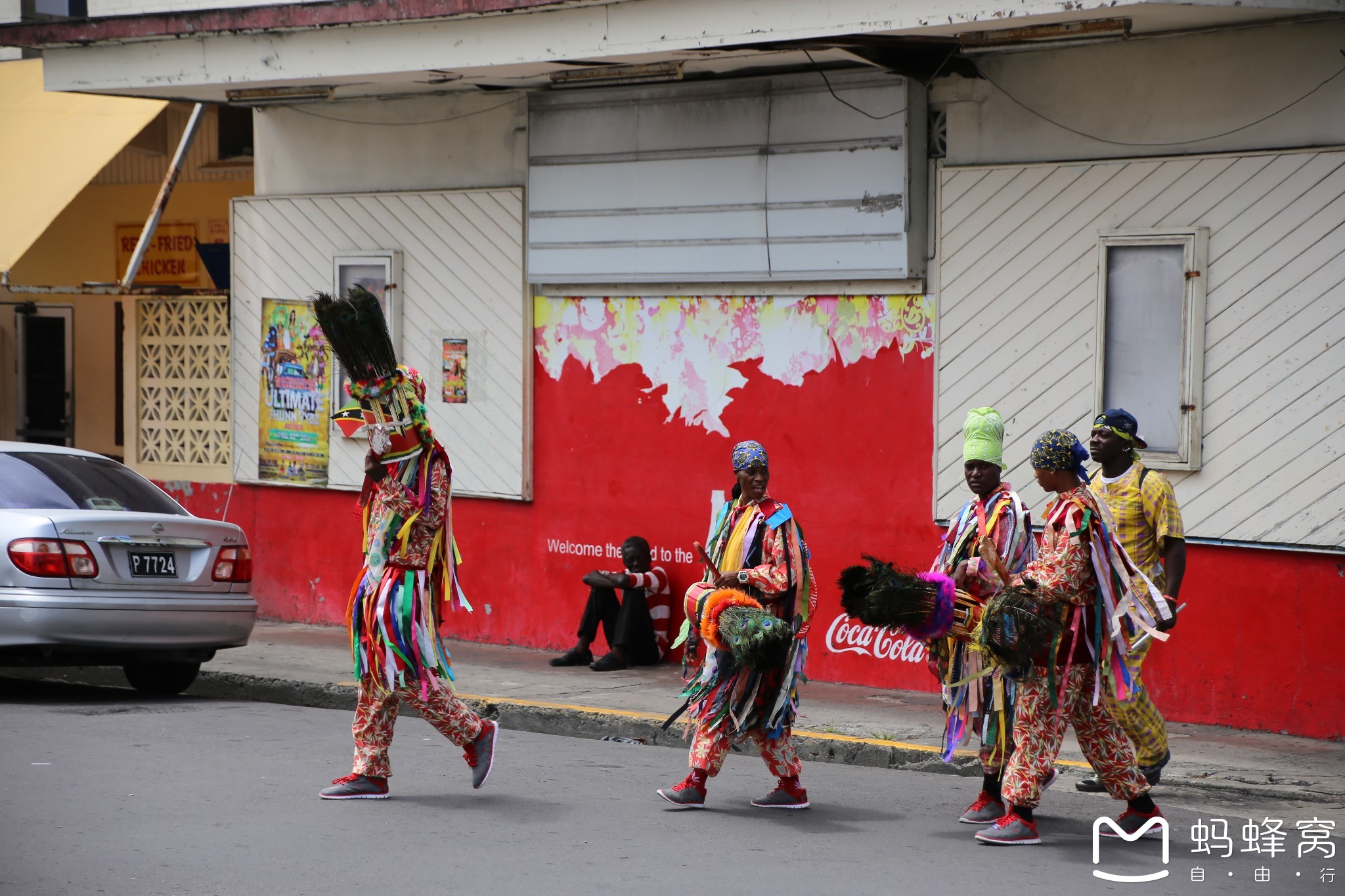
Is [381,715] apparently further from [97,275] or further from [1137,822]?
[97,275]

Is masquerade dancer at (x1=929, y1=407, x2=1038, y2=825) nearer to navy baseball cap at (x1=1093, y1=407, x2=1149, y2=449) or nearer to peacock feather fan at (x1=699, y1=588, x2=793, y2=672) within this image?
peacock feather fan at (x1=699, y1=588, x2=793, y2=672)

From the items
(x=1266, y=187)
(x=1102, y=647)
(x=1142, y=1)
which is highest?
(x=1142, y=1)

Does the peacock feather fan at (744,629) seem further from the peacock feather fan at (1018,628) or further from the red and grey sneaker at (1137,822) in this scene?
the red and grey sneaker at (1137,822)

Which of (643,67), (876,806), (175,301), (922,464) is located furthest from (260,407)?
(876,806)

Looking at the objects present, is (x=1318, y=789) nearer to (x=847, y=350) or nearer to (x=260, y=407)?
(x=847, y=350)

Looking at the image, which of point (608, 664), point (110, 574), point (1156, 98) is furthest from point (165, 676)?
point (1156, 98)

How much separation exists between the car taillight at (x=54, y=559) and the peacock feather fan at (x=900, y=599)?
477 centimetres

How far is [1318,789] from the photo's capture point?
25.3ft

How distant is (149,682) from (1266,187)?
24.2ft

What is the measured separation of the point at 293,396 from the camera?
43.8 feet

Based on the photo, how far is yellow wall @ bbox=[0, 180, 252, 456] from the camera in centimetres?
1514

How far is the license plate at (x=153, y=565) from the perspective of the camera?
953 cm

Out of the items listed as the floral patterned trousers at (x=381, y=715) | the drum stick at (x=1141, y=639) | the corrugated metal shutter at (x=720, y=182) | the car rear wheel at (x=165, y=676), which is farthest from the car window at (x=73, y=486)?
the drum stick at (x=1141, y=639)

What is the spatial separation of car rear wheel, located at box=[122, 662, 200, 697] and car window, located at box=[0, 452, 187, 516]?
1.00m
